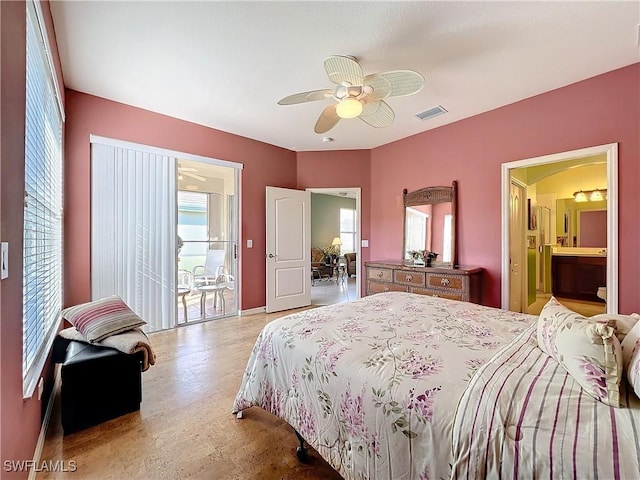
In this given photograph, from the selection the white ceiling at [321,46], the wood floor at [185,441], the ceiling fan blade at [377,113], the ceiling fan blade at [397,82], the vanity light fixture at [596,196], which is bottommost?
the wood floor at [185,441]

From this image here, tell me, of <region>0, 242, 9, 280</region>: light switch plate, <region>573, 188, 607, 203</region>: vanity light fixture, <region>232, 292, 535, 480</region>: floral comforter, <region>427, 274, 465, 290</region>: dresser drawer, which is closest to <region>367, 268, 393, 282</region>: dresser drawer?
<region>427, 274, 465, 290</region>: dresser drawer

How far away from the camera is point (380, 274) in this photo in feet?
13.3

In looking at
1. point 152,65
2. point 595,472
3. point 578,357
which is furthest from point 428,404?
point 152,65

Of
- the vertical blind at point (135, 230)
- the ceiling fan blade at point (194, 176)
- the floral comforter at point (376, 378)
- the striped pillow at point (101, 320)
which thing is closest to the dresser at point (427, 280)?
the floral comforter at point (376, 378)

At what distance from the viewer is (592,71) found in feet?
8.55

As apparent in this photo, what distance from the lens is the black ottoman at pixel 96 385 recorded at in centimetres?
177

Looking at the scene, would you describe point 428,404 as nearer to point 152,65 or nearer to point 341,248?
point 152,65

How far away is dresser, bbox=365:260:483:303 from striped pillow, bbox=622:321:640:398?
228 centimetres

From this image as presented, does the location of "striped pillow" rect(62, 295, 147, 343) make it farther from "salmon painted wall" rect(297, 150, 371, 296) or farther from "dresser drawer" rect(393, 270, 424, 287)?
"salmon painted wall" rect(297, 150, 371, 296)

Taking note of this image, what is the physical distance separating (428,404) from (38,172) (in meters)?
2.52

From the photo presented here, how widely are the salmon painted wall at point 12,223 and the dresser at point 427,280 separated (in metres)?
3.44

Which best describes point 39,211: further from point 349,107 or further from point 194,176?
point 194,176

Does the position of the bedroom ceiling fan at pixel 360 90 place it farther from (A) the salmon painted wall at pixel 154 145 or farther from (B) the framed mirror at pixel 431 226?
(A) the salmon painted wall at pixel 154 145

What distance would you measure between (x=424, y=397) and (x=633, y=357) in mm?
643
